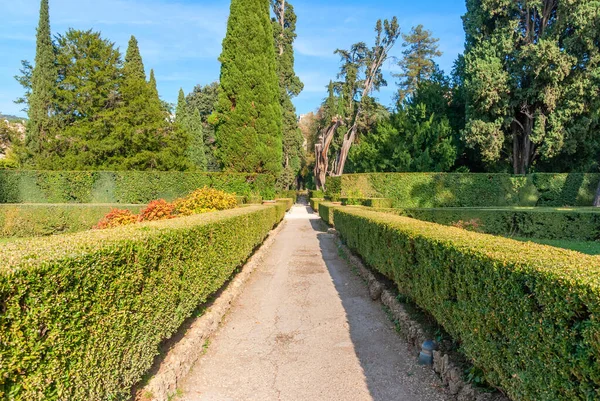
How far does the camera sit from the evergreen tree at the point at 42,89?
23.5 meters

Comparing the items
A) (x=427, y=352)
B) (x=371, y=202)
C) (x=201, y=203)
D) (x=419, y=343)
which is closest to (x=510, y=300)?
(x=427, y=352)

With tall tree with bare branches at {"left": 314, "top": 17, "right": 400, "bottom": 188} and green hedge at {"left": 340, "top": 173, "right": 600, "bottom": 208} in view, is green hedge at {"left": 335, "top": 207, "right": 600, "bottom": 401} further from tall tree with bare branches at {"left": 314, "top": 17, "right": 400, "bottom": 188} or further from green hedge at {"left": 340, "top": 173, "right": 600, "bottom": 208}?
tall tree with bare branches at {"left": 314, "top": 17, "right": 400, "bottom": 188}

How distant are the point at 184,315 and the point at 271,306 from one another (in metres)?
1.93

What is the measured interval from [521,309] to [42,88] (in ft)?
97.8

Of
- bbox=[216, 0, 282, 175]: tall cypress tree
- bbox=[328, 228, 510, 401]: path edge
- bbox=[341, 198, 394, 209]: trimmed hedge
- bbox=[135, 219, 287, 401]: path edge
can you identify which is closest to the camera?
bbox=[328, 228, 510, 401]: path edge

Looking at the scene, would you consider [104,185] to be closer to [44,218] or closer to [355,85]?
[44,218]

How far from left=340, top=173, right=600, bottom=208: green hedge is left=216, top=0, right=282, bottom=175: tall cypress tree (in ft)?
19.2

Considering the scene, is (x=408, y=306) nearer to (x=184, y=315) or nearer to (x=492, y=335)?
(x=492, y=335)

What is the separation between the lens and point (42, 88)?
23875 millimetres

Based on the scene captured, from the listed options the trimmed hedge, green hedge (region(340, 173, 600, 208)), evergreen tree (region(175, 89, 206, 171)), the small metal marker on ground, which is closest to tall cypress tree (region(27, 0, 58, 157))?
evergreen tree (region(175, 89, 206, 171))

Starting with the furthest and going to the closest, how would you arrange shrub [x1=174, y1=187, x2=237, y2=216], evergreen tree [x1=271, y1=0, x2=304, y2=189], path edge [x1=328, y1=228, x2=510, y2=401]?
1. evergreen tree [x1=271, y1=0, x2=304, y2=189]
2. shrub [x1=174, y1=187, x2=237, y2=216]
3. path edge [x1=328, y1=228, x2=510, y2=401]

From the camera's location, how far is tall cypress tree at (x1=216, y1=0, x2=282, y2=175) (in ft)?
63.3

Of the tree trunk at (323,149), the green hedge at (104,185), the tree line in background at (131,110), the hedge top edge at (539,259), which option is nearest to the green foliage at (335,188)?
the tree line in background at (131,110)

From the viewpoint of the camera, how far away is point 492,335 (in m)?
2.51
